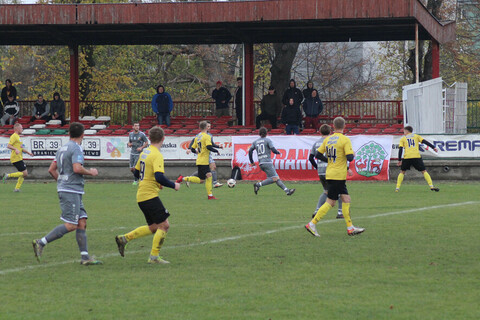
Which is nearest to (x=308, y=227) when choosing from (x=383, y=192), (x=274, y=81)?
(x=383, y=192)

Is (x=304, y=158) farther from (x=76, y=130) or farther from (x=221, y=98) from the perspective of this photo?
(x=76, y=130)

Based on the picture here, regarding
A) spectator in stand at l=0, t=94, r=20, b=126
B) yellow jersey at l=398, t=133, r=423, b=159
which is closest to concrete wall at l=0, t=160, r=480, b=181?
spectator in stand at l=0, t=94, r=20, b=126

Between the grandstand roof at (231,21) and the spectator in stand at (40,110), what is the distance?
2.70 meters

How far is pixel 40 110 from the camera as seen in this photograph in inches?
1224

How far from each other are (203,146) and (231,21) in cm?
987

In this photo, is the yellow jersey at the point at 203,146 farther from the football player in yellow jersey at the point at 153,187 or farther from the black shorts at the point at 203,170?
the football player in yellow jersey at the point at 153,187

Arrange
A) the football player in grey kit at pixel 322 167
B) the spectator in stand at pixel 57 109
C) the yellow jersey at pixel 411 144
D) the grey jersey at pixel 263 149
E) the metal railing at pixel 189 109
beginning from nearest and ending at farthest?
the football player in grey kit at pixel 322 167
the grey jersey at pixel 263 149
the yellow jersey at pixel 411 144
the metal railing at pixel 189 109
the spectator in stand at pixel 57 109

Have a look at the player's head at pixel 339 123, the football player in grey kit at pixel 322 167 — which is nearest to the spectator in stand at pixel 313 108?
the football player in grey kit at pixel 322 167

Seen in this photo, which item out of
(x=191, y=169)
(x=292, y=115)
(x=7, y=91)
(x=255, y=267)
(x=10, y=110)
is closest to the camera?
(x=255, y=267)

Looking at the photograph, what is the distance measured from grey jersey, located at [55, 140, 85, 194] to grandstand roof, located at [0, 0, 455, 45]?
18.3 meters

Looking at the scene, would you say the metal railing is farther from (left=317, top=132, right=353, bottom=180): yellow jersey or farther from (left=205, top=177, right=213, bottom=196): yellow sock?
(left=317, top=132, right=353, bottom=180): yellow jersey

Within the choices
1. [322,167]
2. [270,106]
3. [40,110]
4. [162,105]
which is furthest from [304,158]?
[40,110]

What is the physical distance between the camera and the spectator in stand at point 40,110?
1224 inches

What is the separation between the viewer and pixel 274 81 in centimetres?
3550
